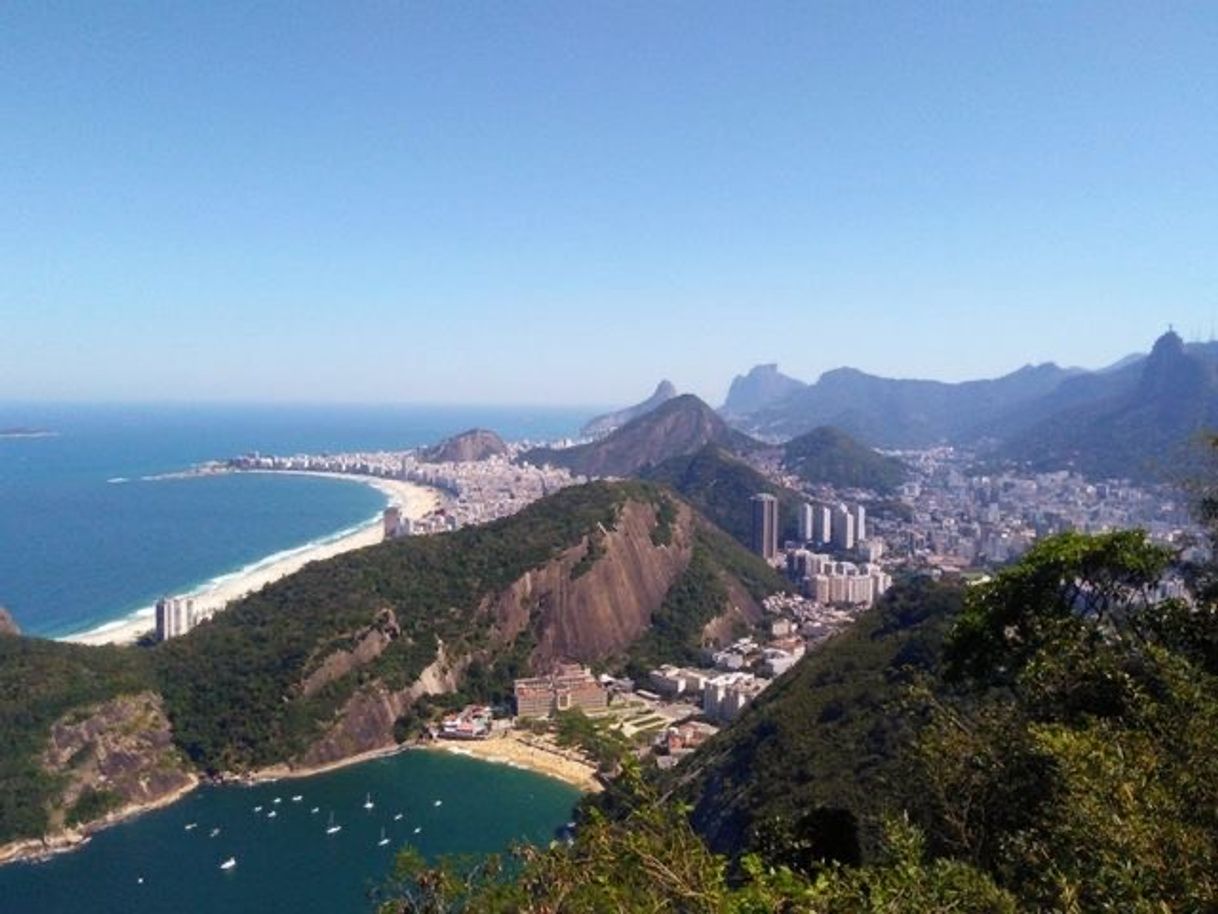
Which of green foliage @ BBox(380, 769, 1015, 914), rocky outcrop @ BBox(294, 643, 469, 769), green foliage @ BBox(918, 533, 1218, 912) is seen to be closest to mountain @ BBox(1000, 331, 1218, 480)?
rocky outcrop @ BBox(294, 643, 469, 769)

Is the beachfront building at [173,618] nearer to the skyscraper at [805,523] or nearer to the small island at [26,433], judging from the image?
the skyscraper at [805,523]

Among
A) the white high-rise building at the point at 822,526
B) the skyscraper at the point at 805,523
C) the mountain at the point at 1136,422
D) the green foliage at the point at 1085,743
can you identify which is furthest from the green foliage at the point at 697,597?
the mountain at the point at 1136,422

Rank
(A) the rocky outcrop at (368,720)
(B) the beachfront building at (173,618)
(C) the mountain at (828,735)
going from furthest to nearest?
(B) the beachfront building at (173,618)
(A) the rocky outcrop at (368,720)
(C) the mountain at (828,735)

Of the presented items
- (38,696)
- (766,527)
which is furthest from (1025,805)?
(766,527)

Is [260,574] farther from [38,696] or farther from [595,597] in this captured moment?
[38,696]

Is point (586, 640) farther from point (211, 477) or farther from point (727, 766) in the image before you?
point (211, 477)

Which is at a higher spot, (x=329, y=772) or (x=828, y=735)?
(x=828, y=735)

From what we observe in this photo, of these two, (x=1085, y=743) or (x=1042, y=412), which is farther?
(x=1042, y=412)
